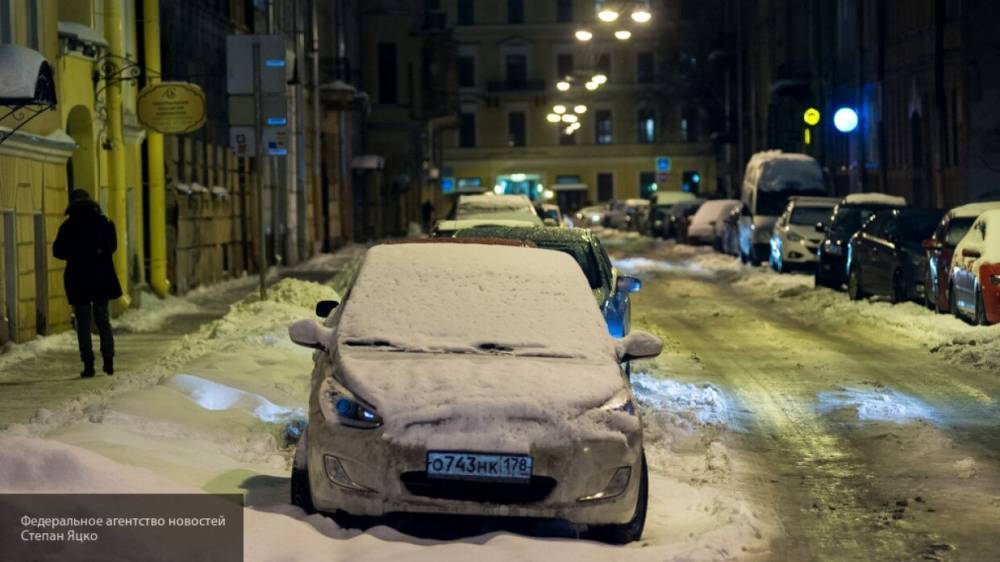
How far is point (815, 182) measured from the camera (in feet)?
148

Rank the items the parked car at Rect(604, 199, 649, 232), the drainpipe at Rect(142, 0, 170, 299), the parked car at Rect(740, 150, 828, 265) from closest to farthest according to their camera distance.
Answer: the drainpipe at Rect(142, 0, 170, 299) < the parked car at Rect(740, 150, 828, 265) < the parked car at Rect(604, 199, 649, 232)

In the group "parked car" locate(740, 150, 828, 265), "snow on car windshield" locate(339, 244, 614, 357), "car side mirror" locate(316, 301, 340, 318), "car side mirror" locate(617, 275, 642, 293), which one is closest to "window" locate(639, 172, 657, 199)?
"parked car" locate(740, 150, 828, 265)

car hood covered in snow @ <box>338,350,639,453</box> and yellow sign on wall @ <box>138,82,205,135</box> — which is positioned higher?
yellow sign on wall @ <box>138,82,205,135</box>

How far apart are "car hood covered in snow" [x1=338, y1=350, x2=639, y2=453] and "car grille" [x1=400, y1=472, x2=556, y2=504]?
15 cm

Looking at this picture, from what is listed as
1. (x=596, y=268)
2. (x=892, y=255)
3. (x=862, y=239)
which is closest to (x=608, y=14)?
(x=862, y=239)

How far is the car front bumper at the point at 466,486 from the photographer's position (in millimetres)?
8180

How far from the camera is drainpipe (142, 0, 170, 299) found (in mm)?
26469

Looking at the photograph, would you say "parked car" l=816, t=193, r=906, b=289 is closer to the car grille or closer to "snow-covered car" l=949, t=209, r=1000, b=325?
"snow-covered car" l=949, t=209, r=1000, b=325

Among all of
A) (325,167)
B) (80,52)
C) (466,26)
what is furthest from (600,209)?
(80,52)

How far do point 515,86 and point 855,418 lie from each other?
9529 cm

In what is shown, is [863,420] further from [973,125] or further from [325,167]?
[325,167]

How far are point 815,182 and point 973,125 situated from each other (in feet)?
17.8

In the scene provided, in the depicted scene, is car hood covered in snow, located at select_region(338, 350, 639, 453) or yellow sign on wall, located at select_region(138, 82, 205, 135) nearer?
car hood covered in snow, located at select_region(338, 350, 639, 453)

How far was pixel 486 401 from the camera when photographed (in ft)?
27.4
